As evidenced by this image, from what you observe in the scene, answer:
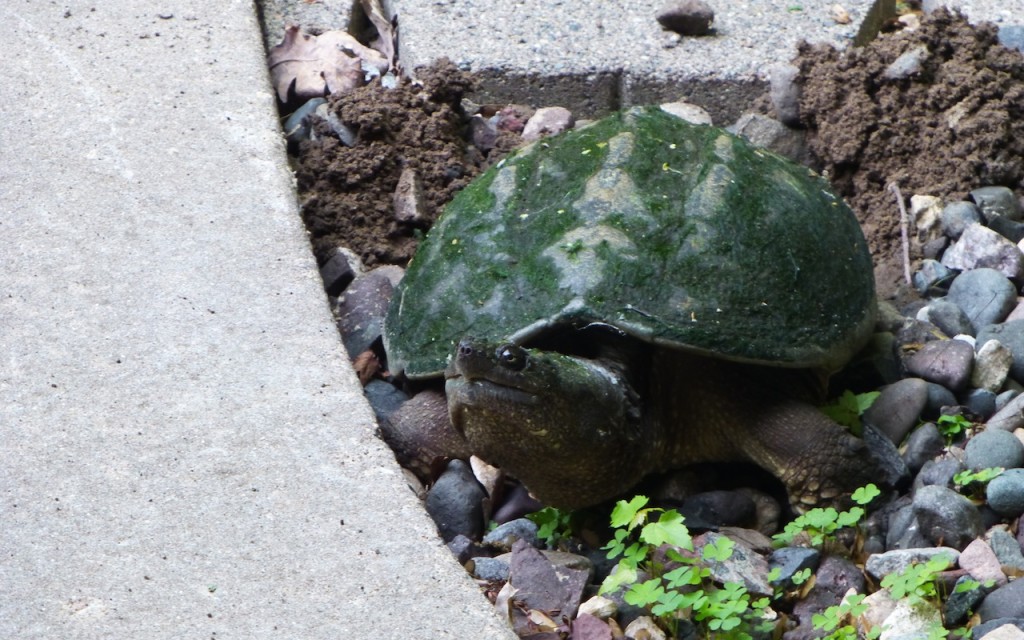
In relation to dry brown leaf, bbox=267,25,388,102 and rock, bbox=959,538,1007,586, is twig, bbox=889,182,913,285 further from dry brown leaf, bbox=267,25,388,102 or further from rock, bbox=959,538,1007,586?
dry brown leaf, bbox=267,25,388,102

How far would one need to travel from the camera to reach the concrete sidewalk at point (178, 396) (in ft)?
7.78

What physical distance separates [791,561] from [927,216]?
5.36 feet

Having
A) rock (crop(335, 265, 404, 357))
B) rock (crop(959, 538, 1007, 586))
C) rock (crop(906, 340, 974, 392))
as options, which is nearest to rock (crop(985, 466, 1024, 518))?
rock (crop(959, 538, 1007, 586))

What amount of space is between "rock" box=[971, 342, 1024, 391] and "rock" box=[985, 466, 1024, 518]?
0.53m

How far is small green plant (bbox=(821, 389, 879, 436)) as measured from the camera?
323cm

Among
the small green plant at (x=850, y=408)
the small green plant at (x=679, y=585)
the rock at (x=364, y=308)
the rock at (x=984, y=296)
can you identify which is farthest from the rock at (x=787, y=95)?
the small green plant at (x=679, y=585)

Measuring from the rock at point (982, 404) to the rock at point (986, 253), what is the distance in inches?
24.1

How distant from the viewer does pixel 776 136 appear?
437 cm

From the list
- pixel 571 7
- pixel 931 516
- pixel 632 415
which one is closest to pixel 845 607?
pixel 931 516

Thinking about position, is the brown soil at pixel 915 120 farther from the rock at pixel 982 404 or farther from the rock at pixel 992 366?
the rock at pixel 982 404

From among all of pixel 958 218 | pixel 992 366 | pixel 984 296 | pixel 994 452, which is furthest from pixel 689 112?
pixel 994 452

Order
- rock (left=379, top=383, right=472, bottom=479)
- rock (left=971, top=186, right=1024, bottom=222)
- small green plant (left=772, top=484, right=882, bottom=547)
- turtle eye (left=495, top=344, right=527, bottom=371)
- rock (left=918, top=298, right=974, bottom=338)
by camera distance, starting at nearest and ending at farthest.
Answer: turtle eye (left=495, top=344, right=527, bottom=371)
small green plant (left=772, top=484, right=882, bottom=547)
rock (left=379, top=383, right=472, bottom=479)
rock (left=918, top=298, right=974, bottom=338)
rock (left=971, top=186, right=1024, bottom=222)

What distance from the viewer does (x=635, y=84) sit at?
15.1 ft

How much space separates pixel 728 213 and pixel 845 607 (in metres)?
1.01
